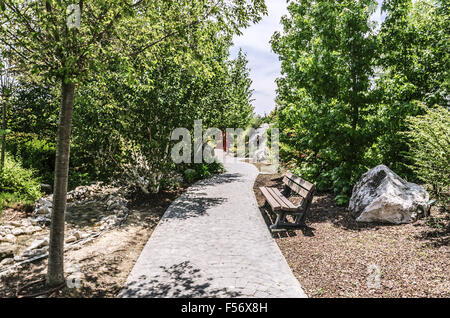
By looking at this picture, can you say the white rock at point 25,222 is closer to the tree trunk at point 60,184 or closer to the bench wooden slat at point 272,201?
the tree trunk at point 60,184

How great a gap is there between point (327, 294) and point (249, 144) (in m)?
26.7

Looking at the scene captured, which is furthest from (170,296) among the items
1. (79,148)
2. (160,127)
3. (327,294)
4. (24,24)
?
(79,148)

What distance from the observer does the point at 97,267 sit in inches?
171

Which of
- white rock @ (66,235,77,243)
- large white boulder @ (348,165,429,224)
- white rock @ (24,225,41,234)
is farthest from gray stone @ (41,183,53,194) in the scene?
large white boulder @ (348,165,429,224)

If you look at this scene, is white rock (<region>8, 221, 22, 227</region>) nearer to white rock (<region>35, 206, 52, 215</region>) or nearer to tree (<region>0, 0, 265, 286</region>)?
white rock (<region>35, 206, 52, 215</region>)

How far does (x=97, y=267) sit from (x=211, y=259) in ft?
5.97

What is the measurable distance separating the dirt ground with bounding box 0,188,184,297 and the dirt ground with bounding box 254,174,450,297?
2.76 meters

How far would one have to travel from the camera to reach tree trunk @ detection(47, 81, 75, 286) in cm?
360

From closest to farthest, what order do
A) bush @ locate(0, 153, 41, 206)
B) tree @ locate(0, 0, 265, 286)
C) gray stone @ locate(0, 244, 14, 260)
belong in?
1. tree @ locate(0, 0, 265, 286)
2. gray stone @ locate(0, 244, 14, 260)
3. bush @ locate(0, 153, 41, 206)

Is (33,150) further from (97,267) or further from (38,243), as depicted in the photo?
(97,267)

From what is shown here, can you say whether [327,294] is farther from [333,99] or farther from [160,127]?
[160,127]

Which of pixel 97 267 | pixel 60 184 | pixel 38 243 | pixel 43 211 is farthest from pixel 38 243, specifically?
pixel 60 184

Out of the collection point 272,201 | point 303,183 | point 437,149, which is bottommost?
point 272,201

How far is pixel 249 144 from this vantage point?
30094 millimetres
